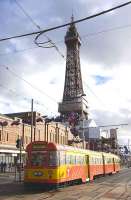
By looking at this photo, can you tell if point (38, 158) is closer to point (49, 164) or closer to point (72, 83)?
point (49, 164)

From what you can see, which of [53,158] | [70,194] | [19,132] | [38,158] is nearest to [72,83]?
[19,132]

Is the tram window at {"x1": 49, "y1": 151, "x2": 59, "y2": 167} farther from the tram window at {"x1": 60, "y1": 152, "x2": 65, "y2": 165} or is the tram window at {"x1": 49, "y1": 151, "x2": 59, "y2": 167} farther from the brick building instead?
the brick building

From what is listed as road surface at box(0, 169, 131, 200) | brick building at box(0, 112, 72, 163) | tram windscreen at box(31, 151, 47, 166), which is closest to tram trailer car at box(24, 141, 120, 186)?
tram windscreen at box(31, 151, 47, 166)

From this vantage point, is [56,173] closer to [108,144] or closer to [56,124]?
[56,124]

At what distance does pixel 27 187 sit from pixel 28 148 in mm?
2473

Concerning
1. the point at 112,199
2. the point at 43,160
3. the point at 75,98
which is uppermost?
the point at 75,98

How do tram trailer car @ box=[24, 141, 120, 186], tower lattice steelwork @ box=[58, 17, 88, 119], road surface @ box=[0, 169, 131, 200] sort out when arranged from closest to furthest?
1. road surface @ box=[0, 169, 131, 200]
2. tram trailer car @ box=[24, 141, 120, 186]
3. tower lattice steelwork @ box=[58, 17, 88, 119]

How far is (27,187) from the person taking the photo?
26984 millimetres

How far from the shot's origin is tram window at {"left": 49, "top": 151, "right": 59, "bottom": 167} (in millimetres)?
25875

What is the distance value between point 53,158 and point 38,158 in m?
1.04

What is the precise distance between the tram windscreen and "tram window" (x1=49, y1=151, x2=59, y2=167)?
0.35 m

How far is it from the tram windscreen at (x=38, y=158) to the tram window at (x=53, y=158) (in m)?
0.35

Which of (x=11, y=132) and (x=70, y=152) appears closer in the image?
(x=70, y=152)

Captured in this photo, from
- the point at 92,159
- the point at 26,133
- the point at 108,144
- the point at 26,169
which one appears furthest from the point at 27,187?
the point at 108,144
